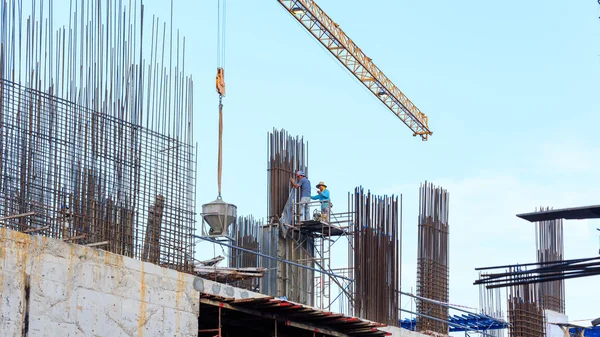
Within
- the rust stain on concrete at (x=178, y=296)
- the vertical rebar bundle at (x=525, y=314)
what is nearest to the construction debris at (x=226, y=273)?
the rust stain on concrete at (x=178, y=296)

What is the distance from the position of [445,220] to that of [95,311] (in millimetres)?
17645

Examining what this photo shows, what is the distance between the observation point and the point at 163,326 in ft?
56.8

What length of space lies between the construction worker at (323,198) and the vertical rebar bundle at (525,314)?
9.66 m

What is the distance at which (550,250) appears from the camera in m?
35.2

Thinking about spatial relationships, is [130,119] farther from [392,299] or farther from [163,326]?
[392,299]

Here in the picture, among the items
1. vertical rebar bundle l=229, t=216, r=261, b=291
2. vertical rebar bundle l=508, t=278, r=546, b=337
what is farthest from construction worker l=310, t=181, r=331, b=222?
vertical rebar bundle l=508, t=278, r=546, b=337

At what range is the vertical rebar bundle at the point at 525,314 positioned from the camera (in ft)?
107

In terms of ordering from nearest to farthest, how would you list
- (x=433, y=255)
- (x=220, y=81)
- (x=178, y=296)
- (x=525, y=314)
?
(x=178, y=296) < (x=220, y=81) < (x=433, y=255) < (x=525, y=314)

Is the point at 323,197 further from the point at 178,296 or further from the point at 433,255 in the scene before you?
the point at 178,296

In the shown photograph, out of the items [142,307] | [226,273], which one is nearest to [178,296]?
[142,307]

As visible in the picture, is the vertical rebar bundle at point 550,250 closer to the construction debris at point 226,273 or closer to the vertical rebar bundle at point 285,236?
the vertical rebar bundle at point 285,236

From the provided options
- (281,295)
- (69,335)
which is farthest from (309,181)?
(69,335)

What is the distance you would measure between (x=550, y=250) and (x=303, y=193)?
43.2 ft

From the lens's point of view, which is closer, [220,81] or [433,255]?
[220,81]
